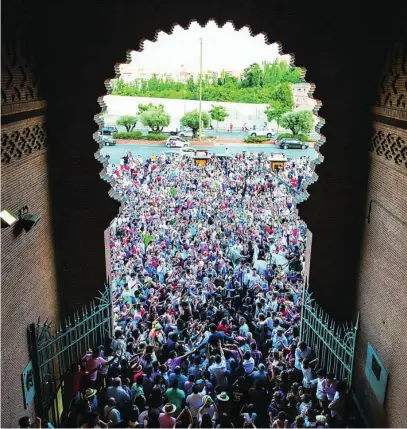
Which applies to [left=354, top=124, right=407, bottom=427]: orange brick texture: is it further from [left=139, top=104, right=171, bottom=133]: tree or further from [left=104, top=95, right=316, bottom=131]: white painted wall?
[left=104, top=95, right=316, bottom=131]: white painted wall

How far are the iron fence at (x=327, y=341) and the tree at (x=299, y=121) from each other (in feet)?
87.8

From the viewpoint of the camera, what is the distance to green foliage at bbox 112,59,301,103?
1635 inches

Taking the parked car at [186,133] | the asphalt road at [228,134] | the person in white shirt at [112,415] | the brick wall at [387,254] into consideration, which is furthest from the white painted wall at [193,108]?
the person in white shirt at [112,415]

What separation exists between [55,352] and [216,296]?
303 centimetres

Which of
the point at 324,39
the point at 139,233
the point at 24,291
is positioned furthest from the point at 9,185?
the point at 139,233

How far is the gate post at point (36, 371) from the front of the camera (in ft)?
20.4

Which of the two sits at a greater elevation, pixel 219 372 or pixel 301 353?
pixel 219 372

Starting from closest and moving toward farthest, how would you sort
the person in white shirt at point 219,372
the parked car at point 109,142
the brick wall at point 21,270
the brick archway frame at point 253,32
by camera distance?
the brick wall at point 21,270
the person in white shirt at point 219,372
the brick archway frame at point 253,32
the parked car at point 109,142

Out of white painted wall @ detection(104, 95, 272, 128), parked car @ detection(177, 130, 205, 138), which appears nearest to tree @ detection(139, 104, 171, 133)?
parked car @ detection(177, 130, 205, 138)

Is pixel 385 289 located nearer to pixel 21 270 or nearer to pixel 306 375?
pixel 306 375

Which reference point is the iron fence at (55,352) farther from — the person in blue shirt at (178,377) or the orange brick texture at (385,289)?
the orange brick texture at (385,289)

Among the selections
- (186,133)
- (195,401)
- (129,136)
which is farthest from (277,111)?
(195,401)

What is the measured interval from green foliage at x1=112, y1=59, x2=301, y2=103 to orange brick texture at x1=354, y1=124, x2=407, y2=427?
1374 inches

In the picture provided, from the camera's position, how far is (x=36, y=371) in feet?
20.6
